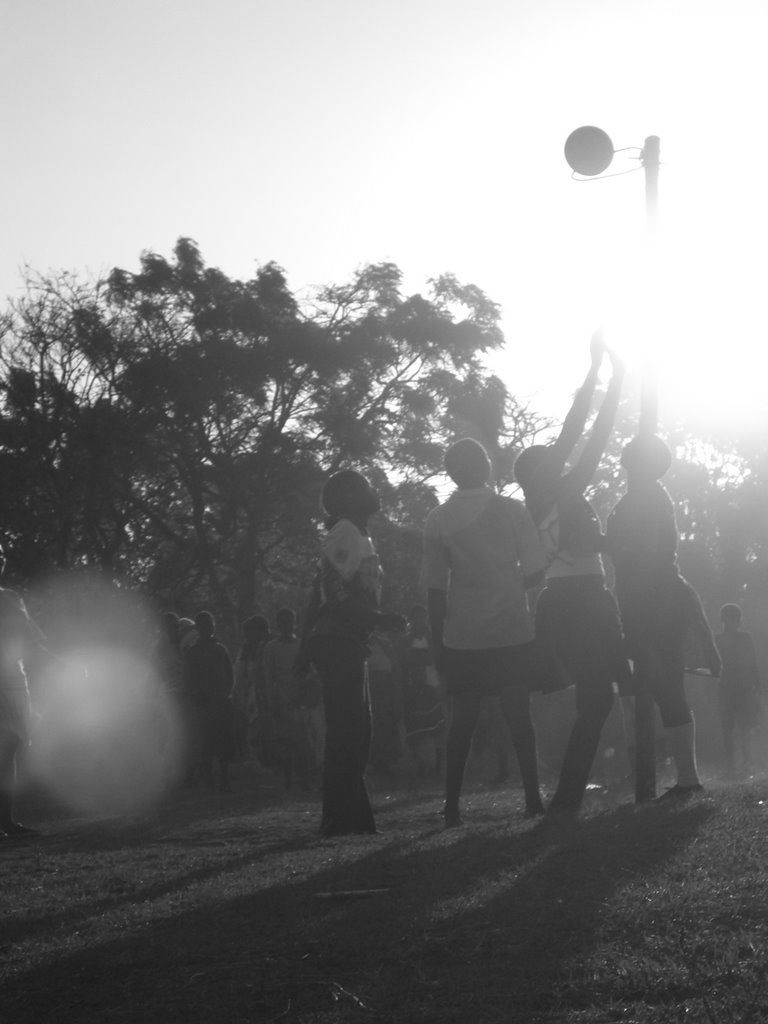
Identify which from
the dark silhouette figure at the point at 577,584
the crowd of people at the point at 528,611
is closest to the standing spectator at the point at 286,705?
the crowd of people at the point at 528,611

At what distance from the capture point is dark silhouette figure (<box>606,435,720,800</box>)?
8688mm

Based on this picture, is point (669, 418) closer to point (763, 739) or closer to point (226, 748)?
point (763, 739)

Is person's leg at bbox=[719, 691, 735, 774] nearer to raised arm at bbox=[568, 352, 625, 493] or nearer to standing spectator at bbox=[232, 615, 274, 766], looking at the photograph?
standing spectator at bbox=[232, 615, 274, 766]

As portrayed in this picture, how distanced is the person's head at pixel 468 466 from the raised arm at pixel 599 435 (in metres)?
0.58

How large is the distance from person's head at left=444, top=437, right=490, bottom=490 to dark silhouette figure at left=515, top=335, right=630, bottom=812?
20 centimetres

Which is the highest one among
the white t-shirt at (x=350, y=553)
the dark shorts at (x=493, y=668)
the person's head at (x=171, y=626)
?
the person's head at (x=171, y=626)

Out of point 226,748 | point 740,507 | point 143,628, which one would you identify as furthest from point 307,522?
point 226,748

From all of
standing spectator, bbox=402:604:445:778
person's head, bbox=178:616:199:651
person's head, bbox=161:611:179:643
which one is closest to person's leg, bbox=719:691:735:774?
standing spectator, bbox=402:604:445:778

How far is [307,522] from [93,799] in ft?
87.9

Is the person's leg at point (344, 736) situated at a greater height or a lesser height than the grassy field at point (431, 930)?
greater

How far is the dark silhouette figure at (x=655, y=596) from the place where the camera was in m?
8.69

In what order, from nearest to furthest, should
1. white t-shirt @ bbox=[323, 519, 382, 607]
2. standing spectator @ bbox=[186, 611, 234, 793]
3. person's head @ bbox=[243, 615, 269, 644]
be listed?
white t-shirt @ bbox=[323, 519, 382, 607], standing spectator @ bbox=[186, 611, 234, 793], person's head @ bbox=[243, 615, 269, 644]

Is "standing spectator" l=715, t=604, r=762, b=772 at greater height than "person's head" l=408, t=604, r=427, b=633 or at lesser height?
lesser

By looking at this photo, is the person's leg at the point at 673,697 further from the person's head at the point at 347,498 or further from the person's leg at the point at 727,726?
the person's leg at the point at 727,726
